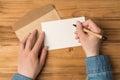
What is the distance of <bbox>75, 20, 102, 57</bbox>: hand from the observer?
986 mm

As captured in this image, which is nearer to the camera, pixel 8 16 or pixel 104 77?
pixel 104 77

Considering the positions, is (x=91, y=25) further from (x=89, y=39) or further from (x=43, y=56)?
(x=43, y=56)

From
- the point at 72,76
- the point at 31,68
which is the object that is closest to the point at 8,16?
the point at 31,68

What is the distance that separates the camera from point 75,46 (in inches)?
40.3

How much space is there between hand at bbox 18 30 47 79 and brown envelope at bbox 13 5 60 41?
0.08 ft

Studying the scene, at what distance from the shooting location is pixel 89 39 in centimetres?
99

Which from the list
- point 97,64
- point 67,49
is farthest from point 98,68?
point 67,49

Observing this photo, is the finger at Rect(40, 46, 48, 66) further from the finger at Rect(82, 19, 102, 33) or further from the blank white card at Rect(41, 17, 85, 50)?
the finger at Rect(82, 19, 102, 33)

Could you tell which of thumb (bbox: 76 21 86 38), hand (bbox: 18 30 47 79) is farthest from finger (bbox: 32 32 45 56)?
thumb (bbox: 76 21 86 38)

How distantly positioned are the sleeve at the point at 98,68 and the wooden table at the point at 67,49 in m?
0.04

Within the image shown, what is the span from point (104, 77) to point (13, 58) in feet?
1.10

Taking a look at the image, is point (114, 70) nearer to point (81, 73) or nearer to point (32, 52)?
point (81, 73)

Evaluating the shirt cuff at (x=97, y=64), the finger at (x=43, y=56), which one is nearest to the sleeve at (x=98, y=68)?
the shirt cuff at (x=97, y=64)

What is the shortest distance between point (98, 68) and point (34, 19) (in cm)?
30
